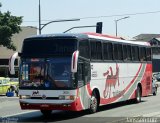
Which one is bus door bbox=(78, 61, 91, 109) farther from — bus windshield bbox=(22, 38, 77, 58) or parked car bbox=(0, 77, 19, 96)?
parked car bbox=(0, 77, 19, 96)

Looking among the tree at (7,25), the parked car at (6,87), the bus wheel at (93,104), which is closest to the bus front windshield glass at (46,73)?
the bus wheel at (93,104)

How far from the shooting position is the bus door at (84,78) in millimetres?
18328

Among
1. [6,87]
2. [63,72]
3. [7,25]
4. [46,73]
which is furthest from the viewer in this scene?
[7,25]

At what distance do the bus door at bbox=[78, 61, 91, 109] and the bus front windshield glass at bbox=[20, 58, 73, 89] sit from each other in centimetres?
67

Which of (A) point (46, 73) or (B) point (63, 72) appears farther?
(A) point (46, 73)

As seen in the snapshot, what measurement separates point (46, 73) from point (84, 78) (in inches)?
63.3

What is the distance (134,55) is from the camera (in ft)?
81.7

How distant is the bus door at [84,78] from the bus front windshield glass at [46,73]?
0.67m

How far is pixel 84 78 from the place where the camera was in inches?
738

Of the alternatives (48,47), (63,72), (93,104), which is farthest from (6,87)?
(63,72)

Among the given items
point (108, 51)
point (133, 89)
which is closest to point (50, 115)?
point (108, 51)

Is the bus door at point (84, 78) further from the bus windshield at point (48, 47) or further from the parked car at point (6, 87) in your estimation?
the parked car at point (6, 87)

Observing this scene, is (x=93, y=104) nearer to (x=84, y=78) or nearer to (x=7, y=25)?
(x=84, y=78)

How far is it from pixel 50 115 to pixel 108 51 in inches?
152
